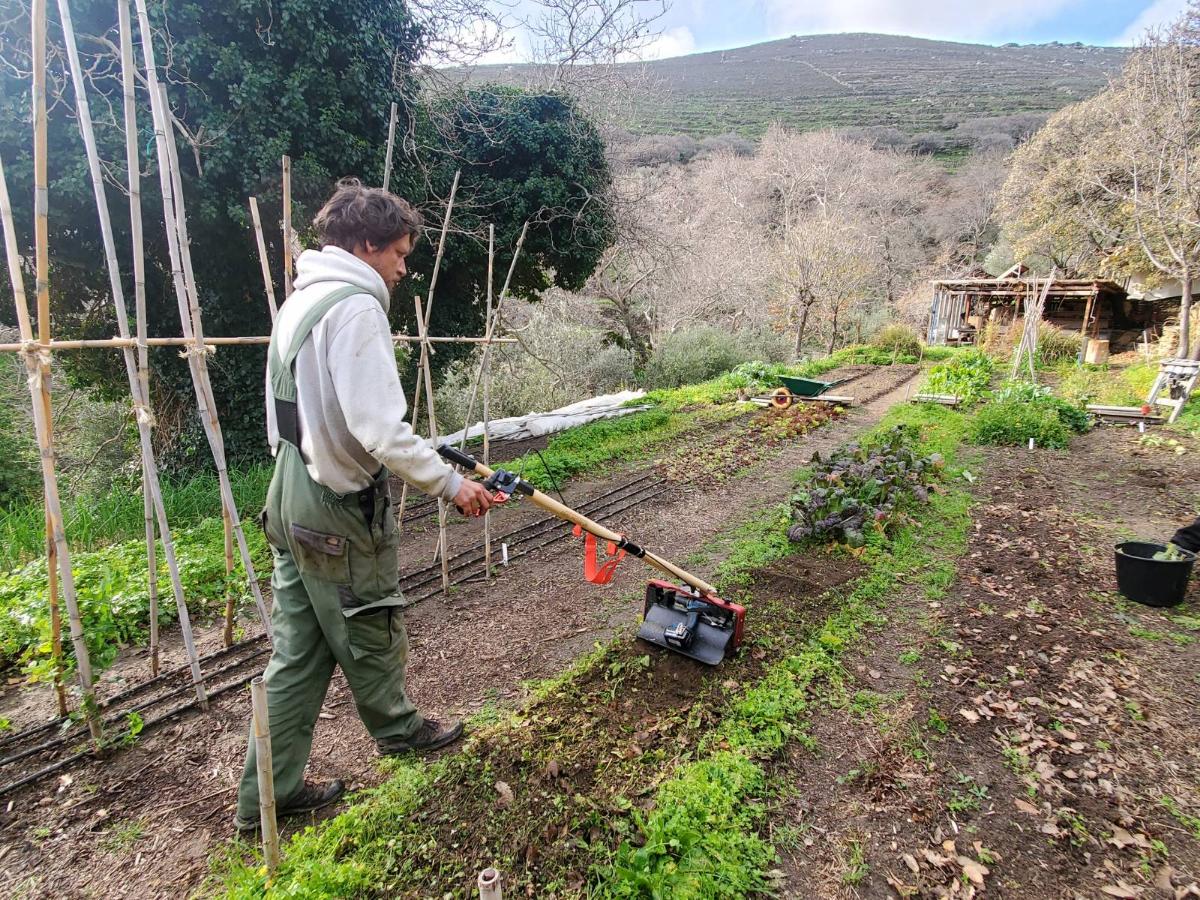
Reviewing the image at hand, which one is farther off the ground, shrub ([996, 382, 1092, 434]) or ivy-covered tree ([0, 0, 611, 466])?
ivy-covered tree ([0, 0, 611, 466])

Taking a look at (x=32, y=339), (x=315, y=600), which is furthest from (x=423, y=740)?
(x=32, y=339)

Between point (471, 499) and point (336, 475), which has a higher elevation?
point (336, 475)

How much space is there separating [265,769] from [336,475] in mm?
959

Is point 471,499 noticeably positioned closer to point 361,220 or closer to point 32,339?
point 361,220

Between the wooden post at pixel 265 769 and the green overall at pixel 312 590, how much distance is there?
386mm

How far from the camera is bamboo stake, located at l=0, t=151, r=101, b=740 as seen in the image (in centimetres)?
229

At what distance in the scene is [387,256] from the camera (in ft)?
7.71

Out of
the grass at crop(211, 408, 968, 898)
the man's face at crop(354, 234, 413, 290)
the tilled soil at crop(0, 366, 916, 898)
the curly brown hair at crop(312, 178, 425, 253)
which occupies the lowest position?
the tilled soil at crop(0, 366, 916, 898)

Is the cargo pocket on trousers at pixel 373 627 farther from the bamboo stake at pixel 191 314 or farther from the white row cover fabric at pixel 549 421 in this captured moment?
the white row cover fabric at pixel 549 421

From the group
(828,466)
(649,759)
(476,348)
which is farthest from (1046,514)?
(476,348)

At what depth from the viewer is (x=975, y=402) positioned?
1210cm

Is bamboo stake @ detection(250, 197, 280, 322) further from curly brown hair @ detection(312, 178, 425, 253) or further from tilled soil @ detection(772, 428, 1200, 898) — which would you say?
tilled soil @ detection(772, 428, 1200, 898)

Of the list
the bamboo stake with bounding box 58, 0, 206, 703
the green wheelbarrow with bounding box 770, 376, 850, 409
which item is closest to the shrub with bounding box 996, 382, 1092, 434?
the green wheelbarrow with bounding box 770, 376, 850, 409

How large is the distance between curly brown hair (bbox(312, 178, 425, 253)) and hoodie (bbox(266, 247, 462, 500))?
0.29 ft
